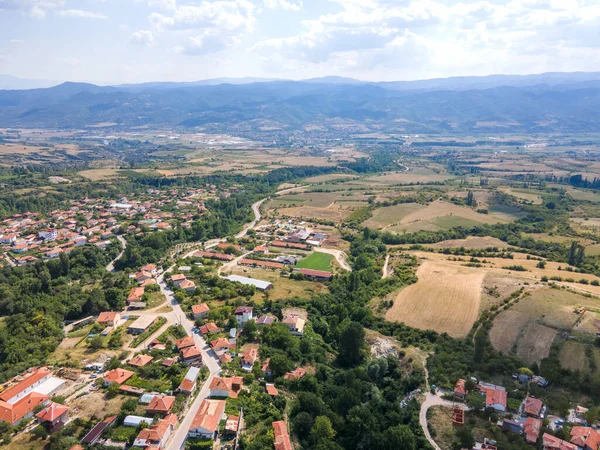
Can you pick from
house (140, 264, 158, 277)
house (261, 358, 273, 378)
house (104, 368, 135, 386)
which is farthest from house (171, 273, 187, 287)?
house (261, 358, 273, 378)

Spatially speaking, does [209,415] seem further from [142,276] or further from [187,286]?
[142,276]

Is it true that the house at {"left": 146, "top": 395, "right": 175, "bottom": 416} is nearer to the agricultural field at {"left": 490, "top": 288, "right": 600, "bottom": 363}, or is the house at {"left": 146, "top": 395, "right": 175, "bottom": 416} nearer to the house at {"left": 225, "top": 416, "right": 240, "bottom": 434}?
the house at {"left": 225, "top": 416, "right": 240, "bottom": 434}

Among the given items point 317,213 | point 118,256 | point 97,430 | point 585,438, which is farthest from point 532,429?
point 317,213

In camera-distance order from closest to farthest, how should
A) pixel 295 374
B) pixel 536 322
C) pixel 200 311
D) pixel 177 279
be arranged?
pixel 295 374 → pixel 536 322 → pixel 200 311 → pixel 177 279

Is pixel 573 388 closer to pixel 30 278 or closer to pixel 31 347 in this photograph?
pixel 31 347

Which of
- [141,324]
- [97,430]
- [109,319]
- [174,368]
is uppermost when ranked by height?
[97,430]

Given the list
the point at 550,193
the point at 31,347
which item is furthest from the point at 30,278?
the point at 550,193

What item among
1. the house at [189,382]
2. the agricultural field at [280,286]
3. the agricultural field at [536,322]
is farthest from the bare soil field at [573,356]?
the house at [189,382]

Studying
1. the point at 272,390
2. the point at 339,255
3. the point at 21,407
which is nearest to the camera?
the point at 21,407
